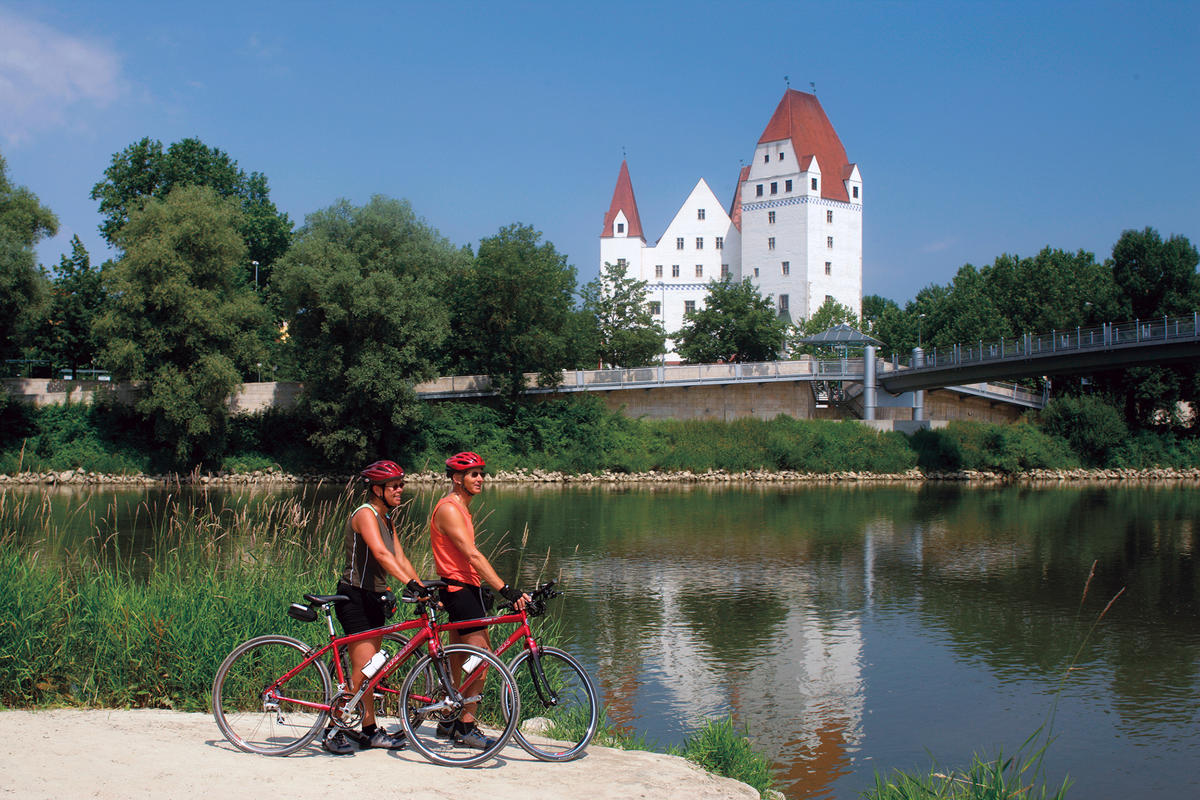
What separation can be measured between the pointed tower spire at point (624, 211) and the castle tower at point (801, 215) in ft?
30.9

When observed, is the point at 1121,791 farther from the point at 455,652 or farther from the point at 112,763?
the point at 112,763

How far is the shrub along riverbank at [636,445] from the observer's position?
42.3 metres

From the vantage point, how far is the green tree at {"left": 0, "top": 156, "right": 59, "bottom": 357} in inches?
1486

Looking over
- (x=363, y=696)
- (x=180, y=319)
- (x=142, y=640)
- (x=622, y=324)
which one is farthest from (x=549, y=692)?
(x=622, y=324)

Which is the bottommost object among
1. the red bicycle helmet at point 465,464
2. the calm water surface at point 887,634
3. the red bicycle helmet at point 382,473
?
the calm water surface at point 887,634

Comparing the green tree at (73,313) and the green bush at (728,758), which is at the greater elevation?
the green tree at (73,313)

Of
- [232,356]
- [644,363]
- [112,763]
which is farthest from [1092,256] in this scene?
[112,763]

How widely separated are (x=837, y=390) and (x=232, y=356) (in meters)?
28.8

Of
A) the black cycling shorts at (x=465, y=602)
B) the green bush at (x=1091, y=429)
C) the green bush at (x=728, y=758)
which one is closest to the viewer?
the black cycling shorts at (x=465, y=602)

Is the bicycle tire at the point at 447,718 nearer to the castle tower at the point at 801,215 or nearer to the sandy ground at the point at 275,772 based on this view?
the sandy ground at the point at 275,772

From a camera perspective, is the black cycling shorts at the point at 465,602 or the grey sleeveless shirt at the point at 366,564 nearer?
the grey sleeveless shirt at the point at 366,564

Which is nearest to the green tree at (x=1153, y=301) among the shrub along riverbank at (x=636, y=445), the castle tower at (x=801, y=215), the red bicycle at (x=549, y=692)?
the shrub along riverbank at (x=636, y=445)

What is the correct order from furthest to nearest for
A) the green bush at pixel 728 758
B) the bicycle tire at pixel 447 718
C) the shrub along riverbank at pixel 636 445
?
the shrub along riverbank at pixel 636 445 < the green bush at pixel 728 758 < the bicycle tire at pixel 447 718

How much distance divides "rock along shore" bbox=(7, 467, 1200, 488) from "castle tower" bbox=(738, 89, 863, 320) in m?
31.7
